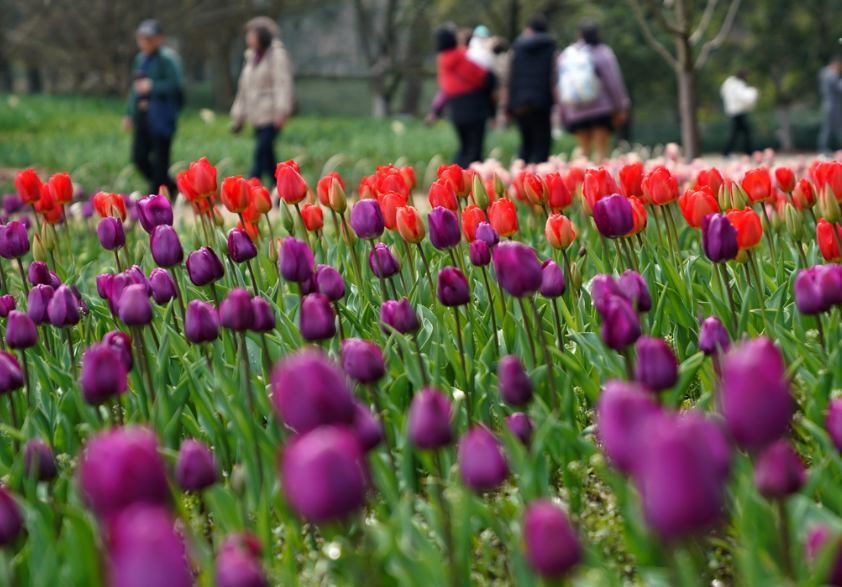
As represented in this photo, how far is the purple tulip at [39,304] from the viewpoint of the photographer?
233 centimetres

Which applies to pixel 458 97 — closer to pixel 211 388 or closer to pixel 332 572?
pixel 211 388

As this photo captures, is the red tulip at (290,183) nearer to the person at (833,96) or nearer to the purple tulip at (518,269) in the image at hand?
the purple tulip at (518,269)

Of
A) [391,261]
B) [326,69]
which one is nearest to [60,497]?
[391,261]

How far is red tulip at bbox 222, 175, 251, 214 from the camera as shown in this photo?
3.05 m

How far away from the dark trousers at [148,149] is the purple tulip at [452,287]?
709 centimetres

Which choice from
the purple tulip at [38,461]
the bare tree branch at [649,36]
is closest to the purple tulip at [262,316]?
the purple tulip at [38,461]

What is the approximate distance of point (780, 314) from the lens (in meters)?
2.42

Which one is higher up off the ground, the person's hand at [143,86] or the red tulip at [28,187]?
the person's hand at [143,86]

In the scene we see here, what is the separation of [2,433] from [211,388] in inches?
22.9

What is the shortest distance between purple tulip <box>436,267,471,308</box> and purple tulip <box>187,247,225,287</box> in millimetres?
761

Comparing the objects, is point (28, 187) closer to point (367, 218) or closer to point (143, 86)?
point (367, 218)

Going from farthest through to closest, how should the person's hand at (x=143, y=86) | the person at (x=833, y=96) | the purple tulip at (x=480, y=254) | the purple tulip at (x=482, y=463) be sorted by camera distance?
the person at (x=833, y=96) → the person's hand at (x=143, y=86) → the purple tulip at (x=480, y=254) → the purple tulip at (x=482, y=463)

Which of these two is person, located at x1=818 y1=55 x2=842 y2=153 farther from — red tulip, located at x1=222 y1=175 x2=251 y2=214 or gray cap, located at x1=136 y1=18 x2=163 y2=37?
red tulip, located at x1=222 y1=175 x2=251 y2=214

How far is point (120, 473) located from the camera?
94cm
